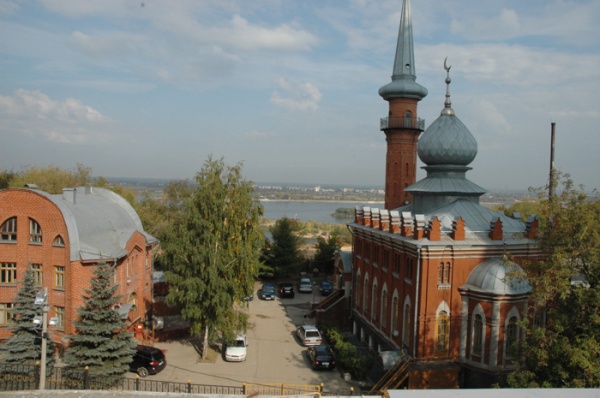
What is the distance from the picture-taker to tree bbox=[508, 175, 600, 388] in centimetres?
1311

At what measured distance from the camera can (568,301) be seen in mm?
14633

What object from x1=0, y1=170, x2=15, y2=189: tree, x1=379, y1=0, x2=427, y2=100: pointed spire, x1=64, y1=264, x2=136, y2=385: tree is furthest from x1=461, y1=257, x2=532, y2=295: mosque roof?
x1=0, y1=170, x2=15, y2=189: tree

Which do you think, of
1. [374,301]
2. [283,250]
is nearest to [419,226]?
[374,301]

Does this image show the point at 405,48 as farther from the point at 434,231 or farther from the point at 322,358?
the point at 322,358

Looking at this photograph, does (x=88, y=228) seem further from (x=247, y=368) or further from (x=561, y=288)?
(x=561, y=288)

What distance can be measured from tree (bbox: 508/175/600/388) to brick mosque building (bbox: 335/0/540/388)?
1375mm

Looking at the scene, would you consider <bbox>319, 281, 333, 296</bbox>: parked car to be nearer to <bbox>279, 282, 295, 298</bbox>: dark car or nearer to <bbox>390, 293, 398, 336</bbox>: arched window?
<bbox>279, 282, 295, 298</bbox>: dark car

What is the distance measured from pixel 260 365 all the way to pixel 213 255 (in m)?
5.62

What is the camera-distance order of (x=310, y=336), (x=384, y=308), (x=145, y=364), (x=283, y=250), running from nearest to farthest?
(x=145, y=364) → (x=384, y=308) → (x=310, y=336) → (x=283, y=250)

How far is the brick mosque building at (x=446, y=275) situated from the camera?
19219 mm

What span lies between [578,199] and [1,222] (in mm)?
22965

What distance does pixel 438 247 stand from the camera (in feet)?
65.5

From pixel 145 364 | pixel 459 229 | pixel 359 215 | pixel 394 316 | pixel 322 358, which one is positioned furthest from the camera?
pixel 359 215

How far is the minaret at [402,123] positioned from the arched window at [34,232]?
2000 cm
